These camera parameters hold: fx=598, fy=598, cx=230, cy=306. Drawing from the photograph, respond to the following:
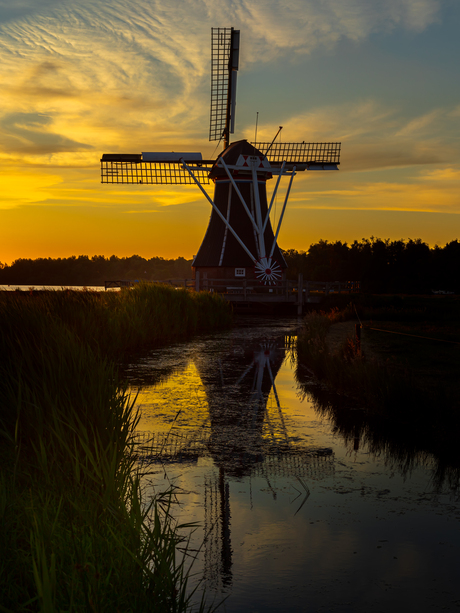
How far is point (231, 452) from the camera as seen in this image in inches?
259

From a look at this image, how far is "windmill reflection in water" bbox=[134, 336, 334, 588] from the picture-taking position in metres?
4.43

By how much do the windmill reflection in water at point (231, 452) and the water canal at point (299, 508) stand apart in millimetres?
13

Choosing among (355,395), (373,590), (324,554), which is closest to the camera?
(373,590)

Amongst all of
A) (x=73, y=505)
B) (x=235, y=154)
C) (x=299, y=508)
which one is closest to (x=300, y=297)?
(x=235, y=154)

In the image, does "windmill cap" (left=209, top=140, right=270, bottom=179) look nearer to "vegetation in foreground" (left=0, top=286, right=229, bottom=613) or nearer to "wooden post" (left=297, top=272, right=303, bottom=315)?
"wooden post" (left=297, top=272, right=303, bottom=315)

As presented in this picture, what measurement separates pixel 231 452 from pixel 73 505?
10.8ft

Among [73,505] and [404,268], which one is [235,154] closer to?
[73,505]

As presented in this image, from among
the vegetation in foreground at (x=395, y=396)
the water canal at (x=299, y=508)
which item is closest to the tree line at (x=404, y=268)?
the vegetation in foreground at (x=395, y=396)

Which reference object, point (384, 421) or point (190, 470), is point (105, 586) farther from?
point (384, 421)

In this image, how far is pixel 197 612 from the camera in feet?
10.8

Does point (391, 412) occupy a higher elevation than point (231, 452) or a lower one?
higher

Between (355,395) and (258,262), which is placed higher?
(258,262)

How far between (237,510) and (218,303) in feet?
66.8

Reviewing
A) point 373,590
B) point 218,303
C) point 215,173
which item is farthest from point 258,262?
point 373,590
